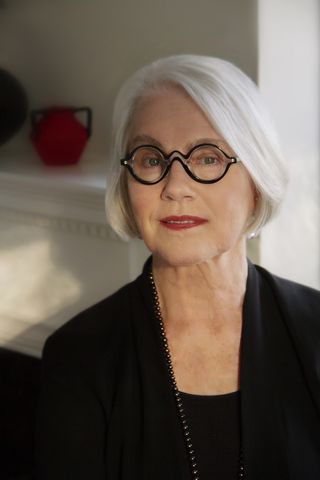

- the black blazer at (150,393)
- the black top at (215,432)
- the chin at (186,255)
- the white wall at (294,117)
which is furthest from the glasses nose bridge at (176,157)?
the white wall at (294,117)

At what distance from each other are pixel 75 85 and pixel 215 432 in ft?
3.96

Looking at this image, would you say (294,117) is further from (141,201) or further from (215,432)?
(215,432)

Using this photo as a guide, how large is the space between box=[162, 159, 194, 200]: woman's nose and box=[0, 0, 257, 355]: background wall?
24.9 inches

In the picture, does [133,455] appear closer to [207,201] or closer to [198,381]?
[198,381]

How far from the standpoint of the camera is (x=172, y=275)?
116cm

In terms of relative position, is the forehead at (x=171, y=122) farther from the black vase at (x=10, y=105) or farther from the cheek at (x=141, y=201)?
the black vase at (x=10, y=105)

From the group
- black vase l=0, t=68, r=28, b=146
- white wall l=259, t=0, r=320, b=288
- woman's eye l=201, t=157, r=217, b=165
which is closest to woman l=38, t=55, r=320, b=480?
woman's eye l=201, t=157, r=217, b=165

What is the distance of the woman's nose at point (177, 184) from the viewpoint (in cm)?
107

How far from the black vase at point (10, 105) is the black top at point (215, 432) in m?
1.09

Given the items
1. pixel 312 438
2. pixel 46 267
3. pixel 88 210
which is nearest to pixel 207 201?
pixel 312 438

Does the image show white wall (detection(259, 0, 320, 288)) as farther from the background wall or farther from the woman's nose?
the woman's nose

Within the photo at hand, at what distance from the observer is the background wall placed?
5.82 feet

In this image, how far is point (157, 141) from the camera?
1.10 meters

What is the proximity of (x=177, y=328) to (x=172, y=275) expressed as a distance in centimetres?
8
